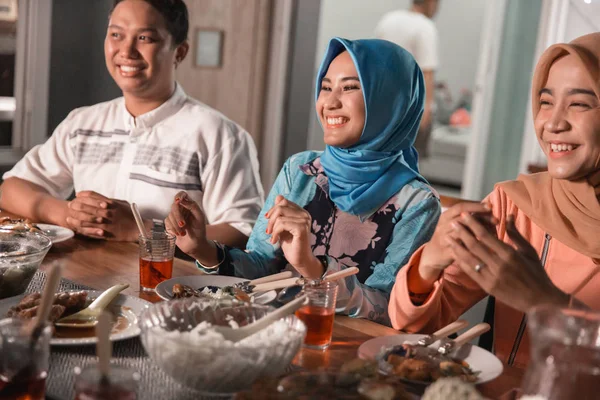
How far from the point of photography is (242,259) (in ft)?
6.22

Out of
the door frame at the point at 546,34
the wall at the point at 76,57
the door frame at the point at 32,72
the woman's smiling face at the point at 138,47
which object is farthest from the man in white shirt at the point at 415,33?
the woman's smiling face at the point at 138,47

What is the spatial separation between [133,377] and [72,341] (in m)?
0.32

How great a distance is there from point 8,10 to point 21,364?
328 cm

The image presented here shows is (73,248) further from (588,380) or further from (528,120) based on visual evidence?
(528,120)

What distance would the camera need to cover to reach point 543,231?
1.68m

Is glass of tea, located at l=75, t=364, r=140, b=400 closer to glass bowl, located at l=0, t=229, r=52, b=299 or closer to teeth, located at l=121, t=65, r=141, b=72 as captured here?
glass bowl, located at l=0, t=229, r=52, b=299

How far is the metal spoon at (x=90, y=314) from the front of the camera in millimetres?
1306

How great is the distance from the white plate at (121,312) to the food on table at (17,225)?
1.66 feet

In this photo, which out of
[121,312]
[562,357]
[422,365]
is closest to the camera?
[562,357]

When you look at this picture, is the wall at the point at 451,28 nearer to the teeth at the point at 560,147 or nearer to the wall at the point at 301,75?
the wall at the point at 301,75

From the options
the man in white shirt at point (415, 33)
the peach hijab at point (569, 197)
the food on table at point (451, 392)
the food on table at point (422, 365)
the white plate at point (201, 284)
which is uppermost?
the man in white shirt at point (415, 33)

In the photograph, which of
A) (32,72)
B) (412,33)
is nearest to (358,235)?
(32,72)

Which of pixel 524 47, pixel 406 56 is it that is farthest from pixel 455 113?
pixel 406 56

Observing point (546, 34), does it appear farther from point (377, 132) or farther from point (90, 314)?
point (90, 314)
